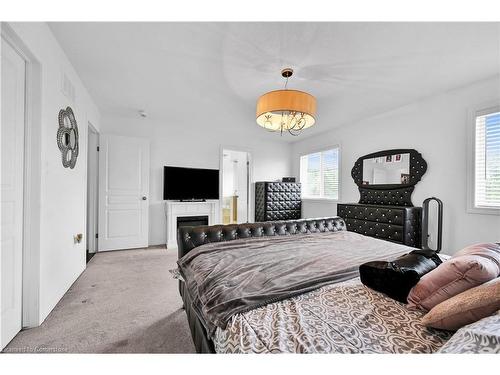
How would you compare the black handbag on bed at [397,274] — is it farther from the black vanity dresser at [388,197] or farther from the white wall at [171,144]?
the white wall at [171,144]

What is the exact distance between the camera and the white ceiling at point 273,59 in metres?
1.84

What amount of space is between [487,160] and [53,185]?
4798mm

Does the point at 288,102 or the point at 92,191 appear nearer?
the point at 288,102

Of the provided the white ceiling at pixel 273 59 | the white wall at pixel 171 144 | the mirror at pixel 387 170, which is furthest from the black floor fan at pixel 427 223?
the white wall at pixel 171 144

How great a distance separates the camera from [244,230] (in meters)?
2.29

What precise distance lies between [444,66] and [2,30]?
3848mm

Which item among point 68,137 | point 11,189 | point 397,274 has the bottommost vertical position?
point 397,274

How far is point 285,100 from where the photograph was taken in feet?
6.81

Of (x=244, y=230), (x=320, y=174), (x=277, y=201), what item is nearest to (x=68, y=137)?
(x=244, y=230)

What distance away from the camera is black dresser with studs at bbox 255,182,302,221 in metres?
5.24

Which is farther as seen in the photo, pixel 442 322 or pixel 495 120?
pixel 495 120

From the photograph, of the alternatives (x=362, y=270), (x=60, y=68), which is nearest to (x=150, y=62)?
(x=60, y=68)

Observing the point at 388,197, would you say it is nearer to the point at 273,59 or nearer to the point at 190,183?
the point at 273,59
